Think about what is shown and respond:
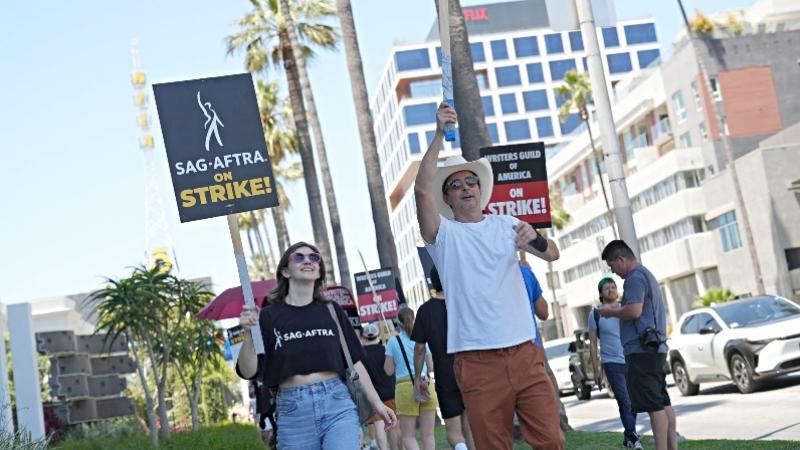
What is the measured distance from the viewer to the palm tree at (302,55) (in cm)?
3447

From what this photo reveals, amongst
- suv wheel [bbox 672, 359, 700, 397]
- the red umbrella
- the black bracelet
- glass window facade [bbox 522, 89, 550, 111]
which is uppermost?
glass window facade [bbox 522, 89, 550, 111]

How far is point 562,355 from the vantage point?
112 ft

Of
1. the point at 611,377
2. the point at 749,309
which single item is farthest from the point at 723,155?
the point at 611,377

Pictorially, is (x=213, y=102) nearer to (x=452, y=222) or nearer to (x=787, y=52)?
(x=452, y=222)

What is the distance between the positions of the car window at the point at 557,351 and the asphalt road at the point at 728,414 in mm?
7732

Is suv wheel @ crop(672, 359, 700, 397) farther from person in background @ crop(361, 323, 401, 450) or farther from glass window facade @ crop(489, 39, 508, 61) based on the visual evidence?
glass window facade @ crop(489, 39, 508, 61)

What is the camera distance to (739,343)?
20.3m

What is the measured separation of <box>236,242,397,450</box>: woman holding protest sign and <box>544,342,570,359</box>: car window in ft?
89.0

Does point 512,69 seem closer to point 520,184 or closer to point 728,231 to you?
point 728,231

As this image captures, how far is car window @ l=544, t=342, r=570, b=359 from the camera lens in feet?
112

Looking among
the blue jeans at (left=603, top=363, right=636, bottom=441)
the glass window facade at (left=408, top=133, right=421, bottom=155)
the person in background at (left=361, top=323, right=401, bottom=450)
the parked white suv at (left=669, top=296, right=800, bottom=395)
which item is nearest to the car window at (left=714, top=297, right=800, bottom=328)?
the parked white suv at (left=669, top=296, right=800, bottom=395)

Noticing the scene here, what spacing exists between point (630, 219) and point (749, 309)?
374 inches

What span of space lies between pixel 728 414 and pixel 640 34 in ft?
352

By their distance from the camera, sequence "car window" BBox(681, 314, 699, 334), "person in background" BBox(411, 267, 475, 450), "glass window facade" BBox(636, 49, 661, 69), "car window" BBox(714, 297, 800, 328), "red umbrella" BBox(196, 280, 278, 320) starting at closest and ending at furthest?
"person in background" BBox(411, 267, 475, 450) → "car window" BBox(714, 297, 800, 328) → "red umbrella" BBox(196, 280, 278, 320) → "car window" BBox(681, 314, 699, 334) → "glass window facade" BBox(636, 49, 661, 69)
